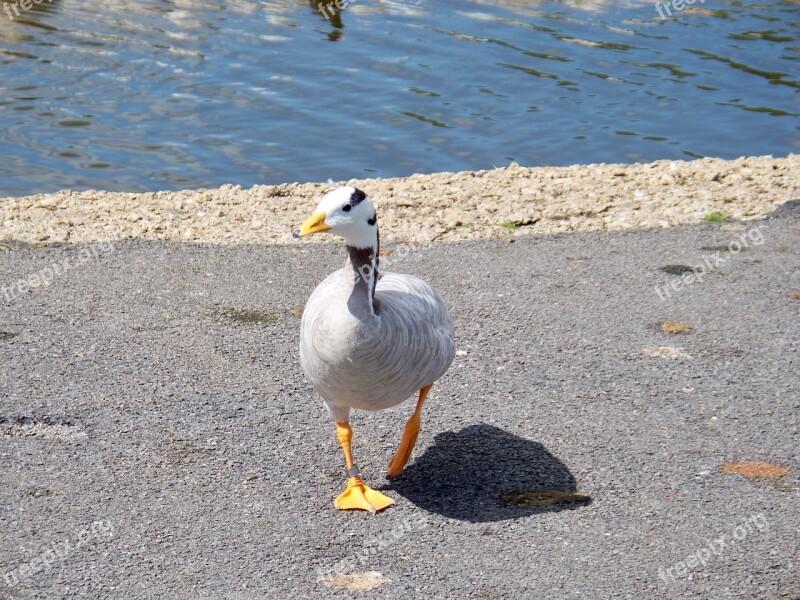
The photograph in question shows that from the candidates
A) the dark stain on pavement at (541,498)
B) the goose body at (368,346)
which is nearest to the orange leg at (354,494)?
the goose body at (368,346)

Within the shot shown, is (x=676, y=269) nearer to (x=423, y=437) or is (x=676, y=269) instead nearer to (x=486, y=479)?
(x=423, y=437)

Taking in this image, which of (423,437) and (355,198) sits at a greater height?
(355,198)

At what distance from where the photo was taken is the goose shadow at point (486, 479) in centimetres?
547

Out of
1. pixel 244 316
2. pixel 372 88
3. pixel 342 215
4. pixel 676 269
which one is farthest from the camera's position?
pixel 372 88

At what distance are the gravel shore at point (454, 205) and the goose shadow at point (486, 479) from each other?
12.9 feet

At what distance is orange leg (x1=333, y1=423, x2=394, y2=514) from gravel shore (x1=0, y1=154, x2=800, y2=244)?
4.41 metres

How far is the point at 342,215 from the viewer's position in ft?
16.2

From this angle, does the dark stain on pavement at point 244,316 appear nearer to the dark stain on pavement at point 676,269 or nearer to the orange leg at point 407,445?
the orange leg at point 407,445

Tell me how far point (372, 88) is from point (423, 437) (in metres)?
12.3

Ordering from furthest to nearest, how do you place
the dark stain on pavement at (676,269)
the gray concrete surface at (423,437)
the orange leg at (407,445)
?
the dark stain on pavement at (676,269) < the orange leg at (407,445) < the gray concrete surface at (423,437)

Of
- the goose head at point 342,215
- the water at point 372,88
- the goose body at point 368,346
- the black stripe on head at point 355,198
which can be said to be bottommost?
the water at point 372,88

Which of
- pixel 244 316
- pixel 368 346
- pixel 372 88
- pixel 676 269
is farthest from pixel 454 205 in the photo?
pixel 372 88

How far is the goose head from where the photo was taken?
4.91 metres

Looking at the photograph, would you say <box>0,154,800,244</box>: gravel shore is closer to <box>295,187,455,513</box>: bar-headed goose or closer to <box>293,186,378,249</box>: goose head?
<box>295,187,455,513</box>: bar-headed goose
